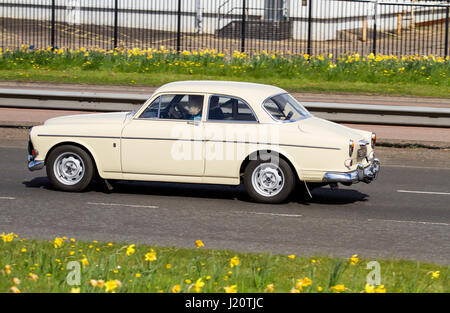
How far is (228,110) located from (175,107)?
0.72 meters

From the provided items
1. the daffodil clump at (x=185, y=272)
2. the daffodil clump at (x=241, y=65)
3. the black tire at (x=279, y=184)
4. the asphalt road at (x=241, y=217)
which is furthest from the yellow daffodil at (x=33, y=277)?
the daffodil clump at (x=241, y=65)

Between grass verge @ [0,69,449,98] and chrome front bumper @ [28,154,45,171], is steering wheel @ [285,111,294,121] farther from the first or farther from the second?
grass verge @ [0,69,449,98]

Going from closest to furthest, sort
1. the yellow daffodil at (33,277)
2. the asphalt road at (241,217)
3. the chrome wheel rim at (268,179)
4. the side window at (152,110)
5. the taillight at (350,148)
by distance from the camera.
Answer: the yellow daffodil at (33,277) < the asphalt road at (241,217) < the taillight at (350,148) < the chrome wheel rim at (268,179) < the side window at (152,110)

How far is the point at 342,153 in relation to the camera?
34.4ft

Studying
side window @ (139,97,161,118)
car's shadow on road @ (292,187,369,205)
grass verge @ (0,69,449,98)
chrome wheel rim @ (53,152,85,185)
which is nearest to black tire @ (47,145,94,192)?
chrome wheel rim @ (53,152,85,185)

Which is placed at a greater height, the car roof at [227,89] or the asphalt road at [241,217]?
the car roof at [227,89]

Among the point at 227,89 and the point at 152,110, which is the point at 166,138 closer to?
the point at 152,110

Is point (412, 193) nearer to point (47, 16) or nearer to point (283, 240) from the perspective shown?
point (283, 240)

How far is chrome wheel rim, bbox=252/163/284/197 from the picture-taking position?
10812 millimetres

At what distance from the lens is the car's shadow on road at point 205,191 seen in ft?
37.8

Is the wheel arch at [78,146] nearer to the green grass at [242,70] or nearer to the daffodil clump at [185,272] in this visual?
the daffodil clump at [185,272]

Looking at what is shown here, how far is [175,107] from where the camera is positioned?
11.2 m

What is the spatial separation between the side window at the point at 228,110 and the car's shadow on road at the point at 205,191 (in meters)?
1.15

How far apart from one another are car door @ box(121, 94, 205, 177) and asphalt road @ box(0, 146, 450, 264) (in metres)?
0.47
